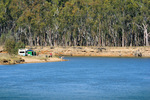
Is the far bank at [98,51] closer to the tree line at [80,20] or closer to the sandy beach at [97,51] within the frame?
the sandy beach at [97,51]

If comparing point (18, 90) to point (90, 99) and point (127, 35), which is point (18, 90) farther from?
point (127, 35)

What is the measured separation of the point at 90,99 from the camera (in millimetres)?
36312

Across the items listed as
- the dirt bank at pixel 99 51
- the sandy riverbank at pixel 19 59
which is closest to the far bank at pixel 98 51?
the dirt bank at pixel 99 51

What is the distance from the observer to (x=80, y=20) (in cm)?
13300

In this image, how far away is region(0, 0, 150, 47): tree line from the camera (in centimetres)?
12000

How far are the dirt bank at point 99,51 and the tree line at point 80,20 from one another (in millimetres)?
6143

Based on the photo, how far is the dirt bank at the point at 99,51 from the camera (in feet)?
367

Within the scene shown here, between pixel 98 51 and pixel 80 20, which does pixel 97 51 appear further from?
pixel 80 20

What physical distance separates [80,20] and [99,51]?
62.8ft

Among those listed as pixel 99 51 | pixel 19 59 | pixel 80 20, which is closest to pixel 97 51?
pixel 99 51

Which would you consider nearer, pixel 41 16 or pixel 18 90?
pixel 18 90

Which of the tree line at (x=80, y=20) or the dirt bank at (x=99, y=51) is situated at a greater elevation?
the tree line at (x=80, y=20)

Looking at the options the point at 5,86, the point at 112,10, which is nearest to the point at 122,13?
the point at 112,10

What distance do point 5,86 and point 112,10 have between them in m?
82.0
